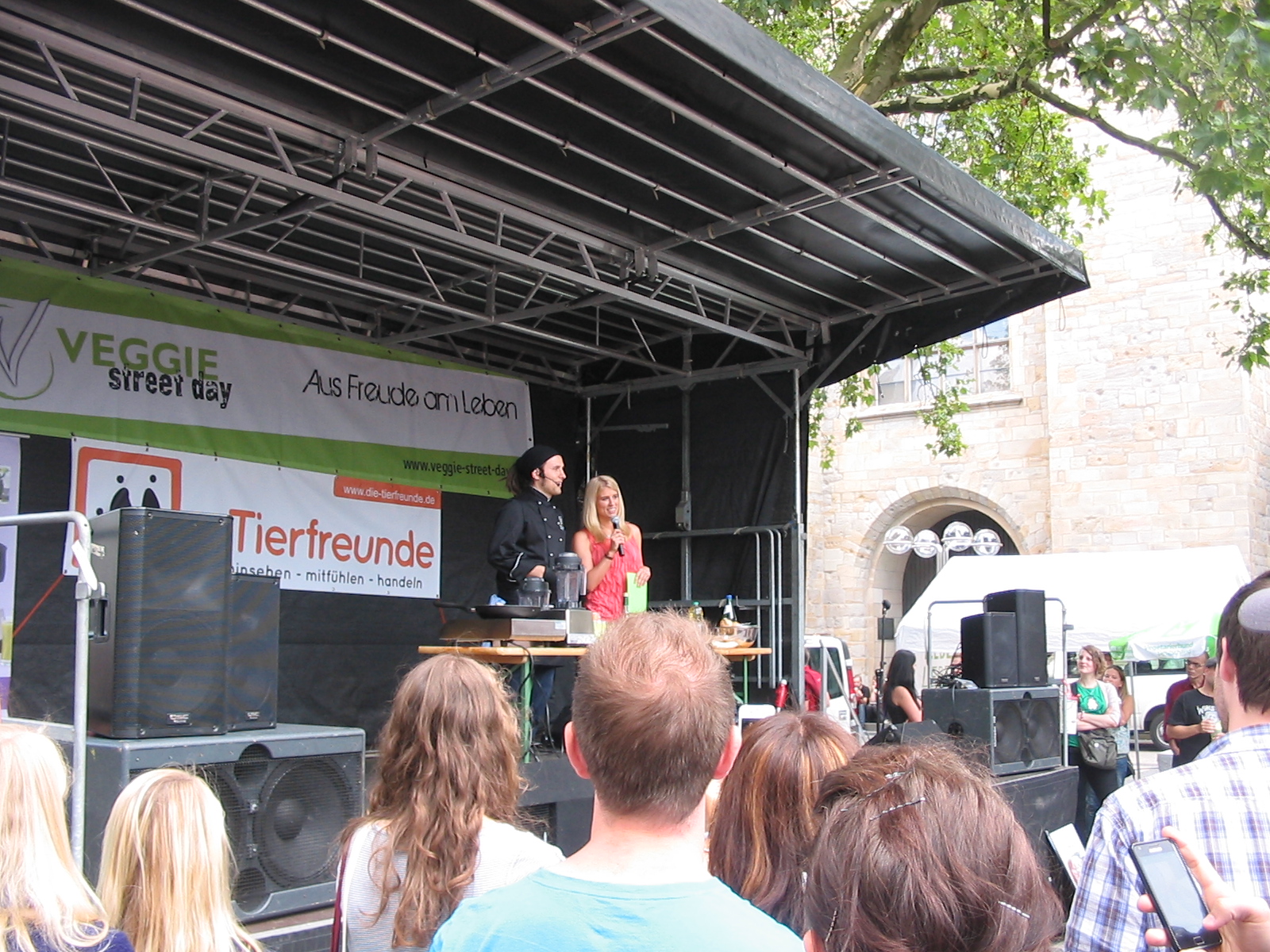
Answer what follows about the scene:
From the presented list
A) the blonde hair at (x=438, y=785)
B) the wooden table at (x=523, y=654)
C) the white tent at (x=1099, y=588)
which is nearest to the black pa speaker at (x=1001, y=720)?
the wooden table at (x=523, y=654)

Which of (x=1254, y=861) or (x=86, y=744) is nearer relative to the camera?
(x=1254, y=861)

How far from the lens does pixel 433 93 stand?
488 centimetres

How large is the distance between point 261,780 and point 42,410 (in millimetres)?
3752

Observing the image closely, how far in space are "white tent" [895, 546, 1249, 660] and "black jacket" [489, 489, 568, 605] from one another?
7.91 metres

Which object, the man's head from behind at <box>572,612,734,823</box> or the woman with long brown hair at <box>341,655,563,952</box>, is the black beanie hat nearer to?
A: the woman with long brown hair at <box>341,655,563,952</box>

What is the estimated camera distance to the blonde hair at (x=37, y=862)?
1.61 m

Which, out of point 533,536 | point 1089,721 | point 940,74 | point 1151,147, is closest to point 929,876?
point 533,536

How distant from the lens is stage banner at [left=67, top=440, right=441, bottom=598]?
21.0 feet

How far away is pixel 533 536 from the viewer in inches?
240

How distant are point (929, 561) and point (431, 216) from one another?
51.0ft

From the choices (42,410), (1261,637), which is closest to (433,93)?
(42,410)

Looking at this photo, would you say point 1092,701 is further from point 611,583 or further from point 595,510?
point 595,510

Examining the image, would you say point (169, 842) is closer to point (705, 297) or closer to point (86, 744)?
point (86, 744)

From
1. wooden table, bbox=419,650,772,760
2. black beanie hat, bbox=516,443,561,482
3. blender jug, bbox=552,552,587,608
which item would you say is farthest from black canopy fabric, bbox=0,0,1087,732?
wooden table, bbox=419,650,772,760
